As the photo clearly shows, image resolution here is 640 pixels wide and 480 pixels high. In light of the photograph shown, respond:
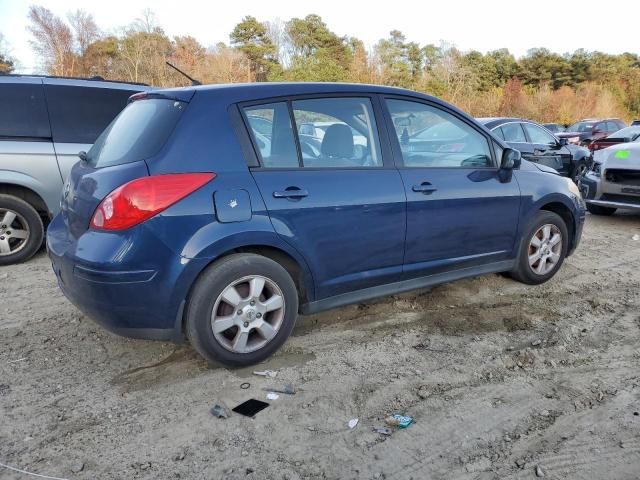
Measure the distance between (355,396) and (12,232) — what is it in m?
4.26

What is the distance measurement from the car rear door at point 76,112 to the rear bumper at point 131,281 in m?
2.82

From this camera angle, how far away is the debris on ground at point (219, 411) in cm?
274

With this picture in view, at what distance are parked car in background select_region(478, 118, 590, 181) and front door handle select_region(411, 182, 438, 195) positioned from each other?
6.23 m

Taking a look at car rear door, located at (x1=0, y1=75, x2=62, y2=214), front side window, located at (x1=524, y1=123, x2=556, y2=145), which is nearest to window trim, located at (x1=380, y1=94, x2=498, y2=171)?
car rear door, located at (x1=0, y1=75, x2=62, y2=214)

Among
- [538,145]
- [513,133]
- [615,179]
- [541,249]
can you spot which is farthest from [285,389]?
[538,145]

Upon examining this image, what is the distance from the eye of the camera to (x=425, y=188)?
3727 mm

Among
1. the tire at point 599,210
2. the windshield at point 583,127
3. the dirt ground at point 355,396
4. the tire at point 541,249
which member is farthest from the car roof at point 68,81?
the windshield at point 583,127

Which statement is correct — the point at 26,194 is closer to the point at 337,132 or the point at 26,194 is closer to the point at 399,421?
the point at 337,132

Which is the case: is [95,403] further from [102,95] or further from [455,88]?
[455,88]

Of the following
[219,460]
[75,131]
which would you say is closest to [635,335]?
[219,460]

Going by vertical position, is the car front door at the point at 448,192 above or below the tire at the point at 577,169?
above

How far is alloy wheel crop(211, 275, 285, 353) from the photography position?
10.0 feet

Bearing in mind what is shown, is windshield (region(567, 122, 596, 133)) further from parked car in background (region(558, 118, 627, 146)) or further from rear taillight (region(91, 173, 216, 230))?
rear taillight (region(91, 173, 216, 230))

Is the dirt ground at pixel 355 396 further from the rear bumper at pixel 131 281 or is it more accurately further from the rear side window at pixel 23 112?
the rear side window at pixel 23 112
